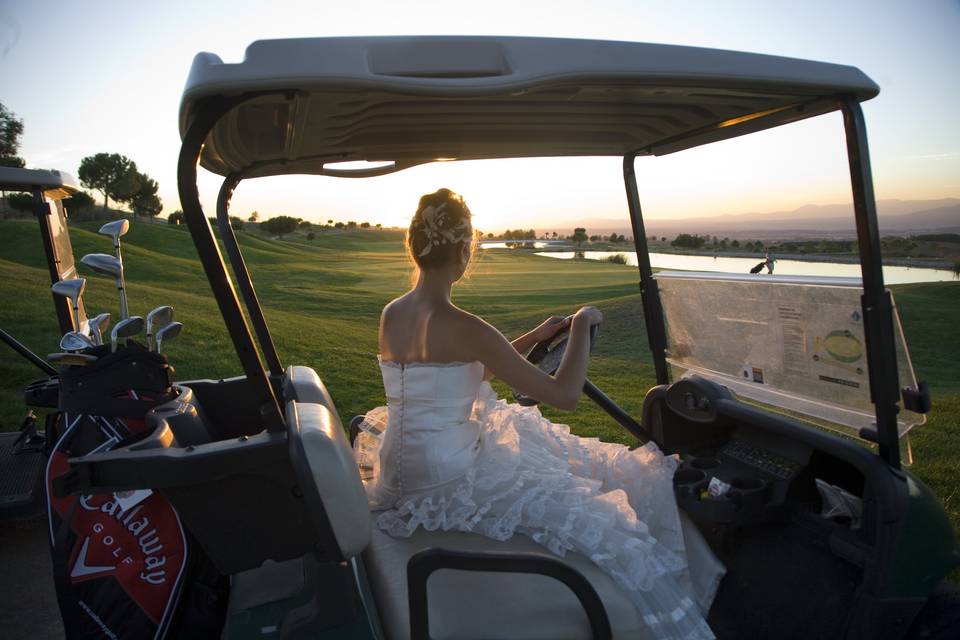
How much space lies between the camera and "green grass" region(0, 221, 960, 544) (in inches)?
279

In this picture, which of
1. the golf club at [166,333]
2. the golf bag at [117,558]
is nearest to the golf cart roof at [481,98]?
the golf club at [166,333]

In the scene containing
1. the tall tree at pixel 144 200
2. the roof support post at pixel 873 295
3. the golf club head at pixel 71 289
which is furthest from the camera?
the tall tree at pixel 144 200

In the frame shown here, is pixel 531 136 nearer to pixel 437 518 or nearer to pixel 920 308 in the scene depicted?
pixel 437 518

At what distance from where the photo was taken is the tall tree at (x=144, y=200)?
51594mm

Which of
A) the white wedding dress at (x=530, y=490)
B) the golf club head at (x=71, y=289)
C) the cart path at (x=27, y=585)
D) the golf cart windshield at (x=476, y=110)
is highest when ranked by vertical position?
the golf cart windshield at (x=476, y=110)

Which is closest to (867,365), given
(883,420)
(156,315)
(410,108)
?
(883,420)

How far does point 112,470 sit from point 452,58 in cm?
123

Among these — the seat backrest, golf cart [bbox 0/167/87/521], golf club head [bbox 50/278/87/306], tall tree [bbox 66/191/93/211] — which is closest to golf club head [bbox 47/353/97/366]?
golf club head [bbox 50/278/87/306]

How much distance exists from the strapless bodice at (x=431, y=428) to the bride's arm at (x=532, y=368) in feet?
0.39

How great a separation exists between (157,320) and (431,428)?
1317 mm

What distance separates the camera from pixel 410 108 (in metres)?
1.88

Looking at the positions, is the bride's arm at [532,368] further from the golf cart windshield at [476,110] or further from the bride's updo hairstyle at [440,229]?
the golf cart windshield at [476,110]

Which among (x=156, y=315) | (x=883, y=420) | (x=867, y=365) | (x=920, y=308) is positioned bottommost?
(x=920, y=308)

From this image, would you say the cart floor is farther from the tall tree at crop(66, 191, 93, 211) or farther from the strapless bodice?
the tall tree at crop(66, 191, 93, 211)
